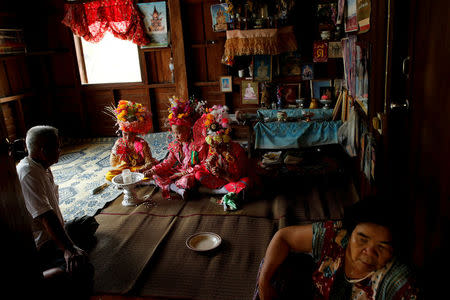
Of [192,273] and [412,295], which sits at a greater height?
[412,295]

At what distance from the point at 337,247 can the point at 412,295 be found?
1.23 ft

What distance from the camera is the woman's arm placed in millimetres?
1738

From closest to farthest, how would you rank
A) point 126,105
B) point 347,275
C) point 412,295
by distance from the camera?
point 412,295 → point 347,275 → point 126,105

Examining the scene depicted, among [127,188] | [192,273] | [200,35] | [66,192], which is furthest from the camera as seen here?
[200,35]

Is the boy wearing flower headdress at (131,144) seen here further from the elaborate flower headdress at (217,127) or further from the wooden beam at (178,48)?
the wooden beam at (178,48)

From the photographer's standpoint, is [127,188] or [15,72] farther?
[15,72]

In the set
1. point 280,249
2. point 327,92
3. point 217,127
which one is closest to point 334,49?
point 327,92

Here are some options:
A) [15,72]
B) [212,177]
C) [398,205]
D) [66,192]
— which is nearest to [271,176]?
[212,177]

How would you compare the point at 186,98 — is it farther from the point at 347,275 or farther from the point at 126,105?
the point at 347,275

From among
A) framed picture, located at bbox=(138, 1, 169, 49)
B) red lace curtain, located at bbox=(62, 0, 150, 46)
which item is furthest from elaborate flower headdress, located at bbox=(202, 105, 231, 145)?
red lace curtain, located at bbox=(62, 0, 150, 46)

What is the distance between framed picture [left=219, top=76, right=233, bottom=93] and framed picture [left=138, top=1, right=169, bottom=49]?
4.20ft

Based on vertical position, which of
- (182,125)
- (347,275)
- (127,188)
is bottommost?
(127,188)

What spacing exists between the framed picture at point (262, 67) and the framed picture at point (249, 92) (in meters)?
0.20

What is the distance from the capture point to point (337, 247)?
1613mm
